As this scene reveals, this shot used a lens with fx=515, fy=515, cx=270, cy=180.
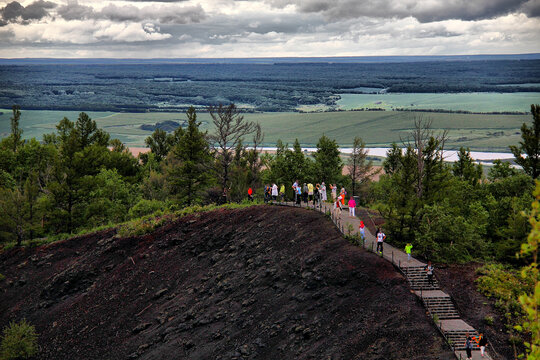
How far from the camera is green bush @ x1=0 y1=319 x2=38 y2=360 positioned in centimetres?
3347

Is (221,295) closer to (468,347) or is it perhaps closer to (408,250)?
(408,250)

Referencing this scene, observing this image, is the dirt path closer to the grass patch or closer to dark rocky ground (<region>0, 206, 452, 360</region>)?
dark rocky ground (<region>0, 206, 452, 360</region>)

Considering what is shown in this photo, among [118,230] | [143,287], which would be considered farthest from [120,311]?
[118,230]

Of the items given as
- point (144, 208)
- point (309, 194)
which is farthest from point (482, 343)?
point (144, 208)

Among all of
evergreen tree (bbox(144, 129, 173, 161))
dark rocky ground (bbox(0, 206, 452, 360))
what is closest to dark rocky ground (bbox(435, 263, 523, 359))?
dark rocky ground (bbox(0, 206, 452, 360))

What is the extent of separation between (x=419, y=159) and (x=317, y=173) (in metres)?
23.6

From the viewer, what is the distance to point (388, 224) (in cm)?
3291

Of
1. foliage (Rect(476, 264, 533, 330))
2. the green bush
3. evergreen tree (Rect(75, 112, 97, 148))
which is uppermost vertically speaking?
evergreen tree (Rect(75, 112, 97, 148))

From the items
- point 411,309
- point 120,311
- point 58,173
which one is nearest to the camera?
point 411,309

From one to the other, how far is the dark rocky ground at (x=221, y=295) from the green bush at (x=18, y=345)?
85cm

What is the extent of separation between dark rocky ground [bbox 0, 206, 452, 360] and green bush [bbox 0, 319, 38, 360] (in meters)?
0.85

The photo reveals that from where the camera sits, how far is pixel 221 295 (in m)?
31.6

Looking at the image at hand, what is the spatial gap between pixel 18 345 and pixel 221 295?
14.1m

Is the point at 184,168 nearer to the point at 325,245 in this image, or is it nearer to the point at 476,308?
the point at 325,245
